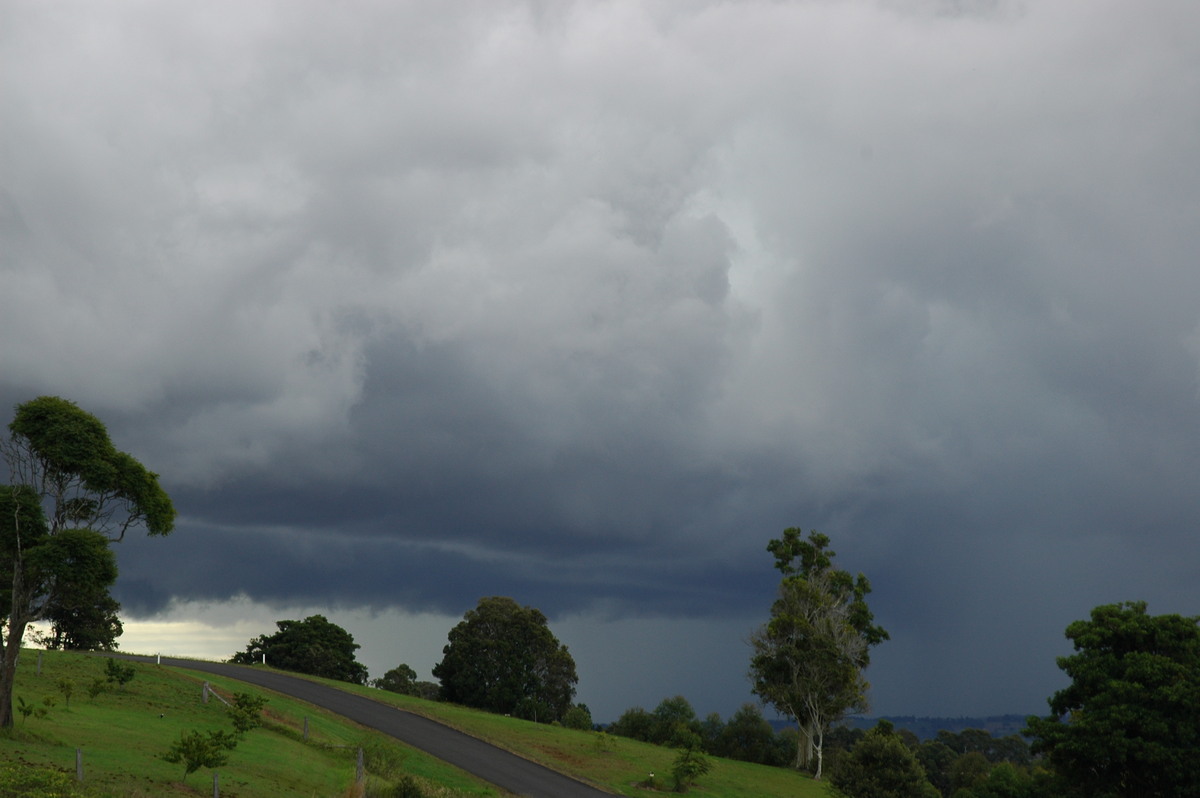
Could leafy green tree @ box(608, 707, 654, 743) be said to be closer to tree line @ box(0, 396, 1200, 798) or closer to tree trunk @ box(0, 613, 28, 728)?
tree line @ box(0, 396, 1200, 798)

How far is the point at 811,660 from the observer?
74.3 meters

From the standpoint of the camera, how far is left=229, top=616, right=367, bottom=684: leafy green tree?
3893 inches

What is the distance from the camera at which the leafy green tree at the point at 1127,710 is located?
38.1 meters

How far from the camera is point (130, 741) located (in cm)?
3828

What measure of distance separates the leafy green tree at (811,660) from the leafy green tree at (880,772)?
23.0m

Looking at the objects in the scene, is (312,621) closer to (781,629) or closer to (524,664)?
(524,664)

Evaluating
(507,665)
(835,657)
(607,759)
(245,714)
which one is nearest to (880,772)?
Result: (607,759)

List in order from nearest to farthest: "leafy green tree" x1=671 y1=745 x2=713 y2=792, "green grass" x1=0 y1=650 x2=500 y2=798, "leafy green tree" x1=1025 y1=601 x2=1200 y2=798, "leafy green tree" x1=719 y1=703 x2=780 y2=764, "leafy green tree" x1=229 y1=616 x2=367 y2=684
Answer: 1. "green grass" x1=0 y1=650 x2=500 y2=798
2. "leafy green tree" x1=1025 y1=601 x2=1200 y2=798
3. "leafy green tree" x1=671 y1=745 x2=713 y2=792
4. "leafy green tree" x1=719 y1=703 x2=780 y2=764
5. "leafy green tree" x1=229 y1=616 x2=367 y2=684

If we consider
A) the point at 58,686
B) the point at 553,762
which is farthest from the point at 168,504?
the point at 553,762

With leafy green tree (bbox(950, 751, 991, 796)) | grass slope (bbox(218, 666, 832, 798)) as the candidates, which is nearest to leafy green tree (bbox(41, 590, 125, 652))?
grass slope (bbox(218, 666, 832, 798))

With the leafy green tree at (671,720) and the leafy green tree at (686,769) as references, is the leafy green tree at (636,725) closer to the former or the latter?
the leafy green tree at (671,720)

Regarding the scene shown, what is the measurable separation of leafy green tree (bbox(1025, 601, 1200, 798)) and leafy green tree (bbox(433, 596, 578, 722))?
56075mm

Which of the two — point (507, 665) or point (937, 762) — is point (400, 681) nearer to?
point (507, 665)

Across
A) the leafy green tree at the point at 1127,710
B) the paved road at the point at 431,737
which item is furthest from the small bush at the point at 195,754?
the leafy green tree at the point at 1127,710
